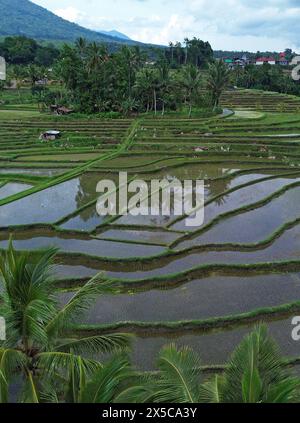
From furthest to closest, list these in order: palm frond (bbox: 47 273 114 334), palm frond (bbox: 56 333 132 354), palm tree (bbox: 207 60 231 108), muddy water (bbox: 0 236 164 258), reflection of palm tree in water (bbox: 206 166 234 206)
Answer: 1. palm tree (bbox: 207 60 231 108)
2. reflection of palm tree in water (bbox: 206 166 234 206)
3. muddy water (bbox: 0 236 164 258)
4. palm frond (bbox: 56 333 132 354)
5. palm frond (bbox: 47 273 114 334)

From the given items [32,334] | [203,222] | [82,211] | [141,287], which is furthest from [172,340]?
[82,211]

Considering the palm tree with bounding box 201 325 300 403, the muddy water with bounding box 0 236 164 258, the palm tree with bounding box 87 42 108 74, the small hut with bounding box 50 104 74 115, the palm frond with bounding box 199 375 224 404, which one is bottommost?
the muddy water with bounding box 0 236 164 258

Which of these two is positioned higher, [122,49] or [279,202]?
[122,49]

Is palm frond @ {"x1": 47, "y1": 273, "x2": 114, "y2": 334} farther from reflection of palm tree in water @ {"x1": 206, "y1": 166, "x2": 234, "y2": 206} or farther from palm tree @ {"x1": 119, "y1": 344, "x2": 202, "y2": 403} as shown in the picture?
reflection of palm tree in water @ {"x1": 206, "y1": 166, "x2": 234, "y2": 206}

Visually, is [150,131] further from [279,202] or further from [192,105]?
[279,202]

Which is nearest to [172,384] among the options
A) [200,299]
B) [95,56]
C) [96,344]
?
[96,344]

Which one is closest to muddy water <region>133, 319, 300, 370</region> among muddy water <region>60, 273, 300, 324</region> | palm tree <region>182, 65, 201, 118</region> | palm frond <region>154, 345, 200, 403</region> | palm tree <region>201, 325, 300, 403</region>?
muddy water <region>60, 273, 300, 324</region>
